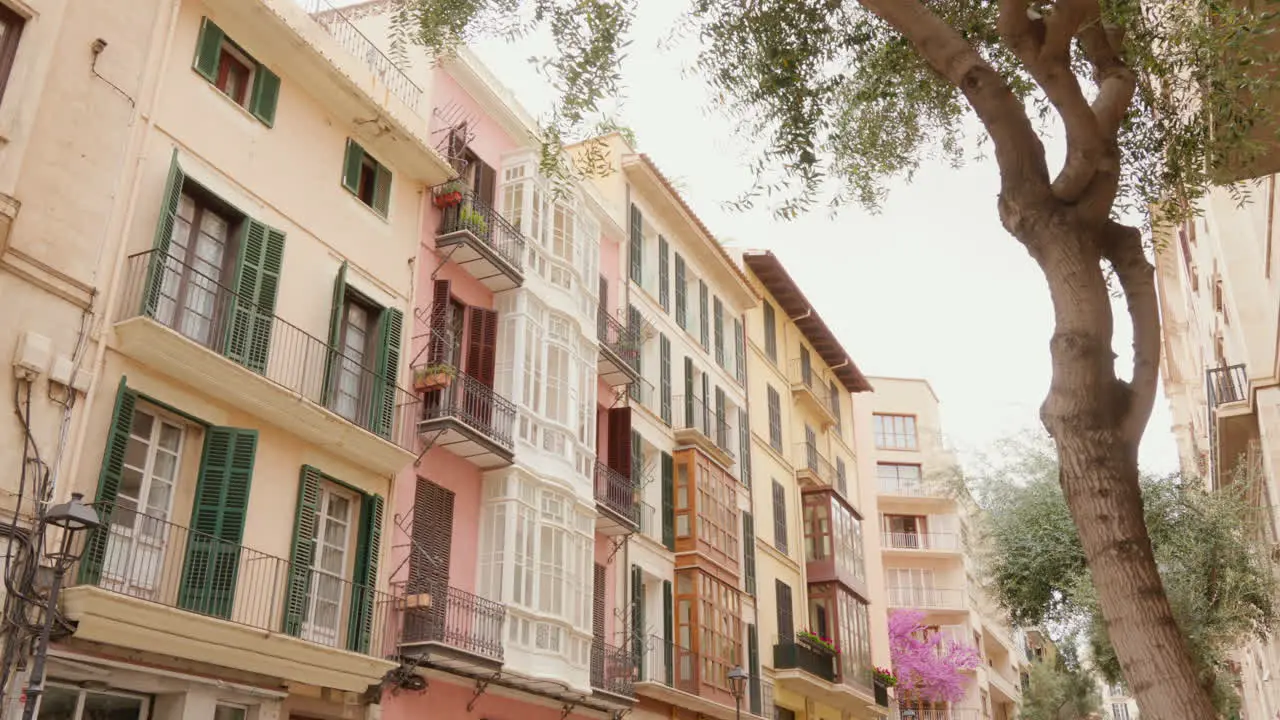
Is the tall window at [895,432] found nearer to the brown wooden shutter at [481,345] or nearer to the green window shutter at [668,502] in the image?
the green window shutter at [668,502]

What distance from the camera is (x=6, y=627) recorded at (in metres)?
11.1

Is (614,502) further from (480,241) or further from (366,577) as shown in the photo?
(366,577)

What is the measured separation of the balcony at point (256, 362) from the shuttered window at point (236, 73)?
274 cm

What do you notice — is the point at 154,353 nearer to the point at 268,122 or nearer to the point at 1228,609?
the point at 268,122

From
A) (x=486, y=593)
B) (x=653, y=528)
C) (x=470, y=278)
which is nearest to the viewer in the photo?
(x=486, y=593)

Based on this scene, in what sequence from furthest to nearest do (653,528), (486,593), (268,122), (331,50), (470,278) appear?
(653,528) → (470,278) → (486,593) → (331,50) → (268,122)

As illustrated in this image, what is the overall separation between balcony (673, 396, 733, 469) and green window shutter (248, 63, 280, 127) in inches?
538

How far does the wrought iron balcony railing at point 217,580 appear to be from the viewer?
40.9ft

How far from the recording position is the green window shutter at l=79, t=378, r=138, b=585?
12.0m

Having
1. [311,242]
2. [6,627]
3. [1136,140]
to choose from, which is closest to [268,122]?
[311,242]

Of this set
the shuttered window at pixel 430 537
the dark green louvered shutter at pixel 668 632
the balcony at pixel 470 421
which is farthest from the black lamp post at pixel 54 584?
the dark green louvered shutter at pixel 668 632

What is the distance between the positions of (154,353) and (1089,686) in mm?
54637

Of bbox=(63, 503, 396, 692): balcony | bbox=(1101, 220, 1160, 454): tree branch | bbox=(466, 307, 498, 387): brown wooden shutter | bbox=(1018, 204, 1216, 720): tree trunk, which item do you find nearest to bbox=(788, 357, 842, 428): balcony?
bbox=(466, 307, 498, 387): brown wooden shutter

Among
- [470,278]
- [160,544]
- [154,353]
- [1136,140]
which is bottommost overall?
[160,544]
